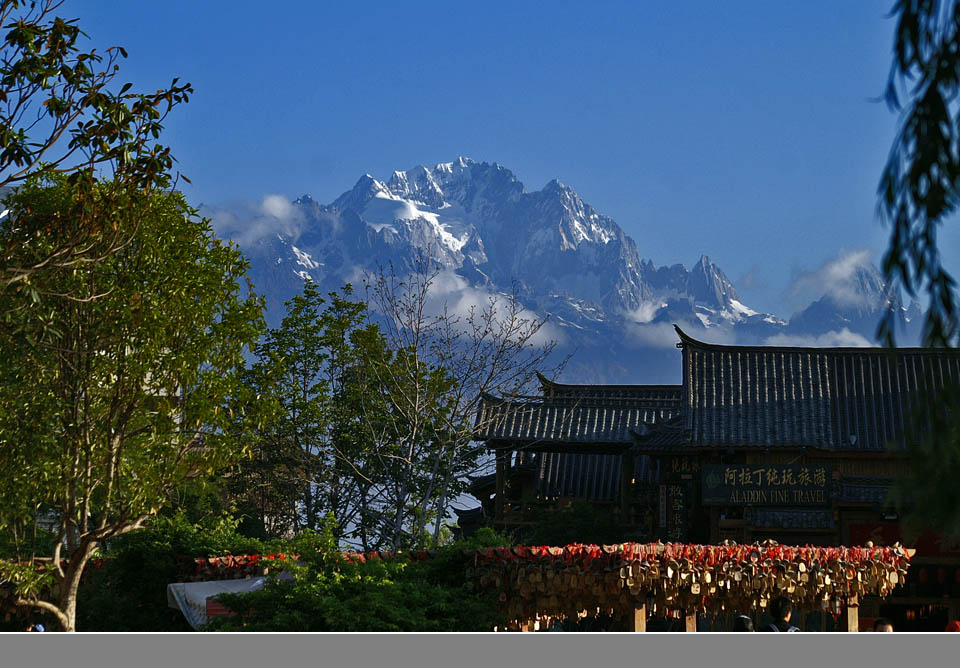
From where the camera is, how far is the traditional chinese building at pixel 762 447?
19703 millimetres

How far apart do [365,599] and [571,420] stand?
1701cm

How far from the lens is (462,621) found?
9641mm

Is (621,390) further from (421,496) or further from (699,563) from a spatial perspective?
(699,563)

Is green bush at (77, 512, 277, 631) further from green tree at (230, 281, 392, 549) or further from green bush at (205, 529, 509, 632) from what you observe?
green tree at (230, 281, 392, 549)

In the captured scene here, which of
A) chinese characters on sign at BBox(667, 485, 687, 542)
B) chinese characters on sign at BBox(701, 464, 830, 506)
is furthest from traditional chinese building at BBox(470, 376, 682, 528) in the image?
chinese characters on sign at BBox(701, 464, 830, 506)

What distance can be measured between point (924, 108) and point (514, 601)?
26.3 feet

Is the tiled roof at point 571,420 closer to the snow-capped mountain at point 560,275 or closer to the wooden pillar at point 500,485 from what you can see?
the wooden pillar at point 500,485

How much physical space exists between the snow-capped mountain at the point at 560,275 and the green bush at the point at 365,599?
159 meters

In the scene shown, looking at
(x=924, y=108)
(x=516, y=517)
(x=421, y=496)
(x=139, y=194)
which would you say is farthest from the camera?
(x=516, y=517)

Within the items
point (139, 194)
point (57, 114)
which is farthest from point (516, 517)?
point (57, 114)

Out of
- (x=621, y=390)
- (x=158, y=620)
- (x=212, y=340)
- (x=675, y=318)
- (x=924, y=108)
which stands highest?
(x=675, y=318)

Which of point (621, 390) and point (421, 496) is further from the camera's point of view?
point (621, 390)

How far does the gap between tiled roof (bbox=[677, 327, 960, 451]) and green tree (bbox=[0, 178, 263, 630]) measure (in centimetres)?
1367

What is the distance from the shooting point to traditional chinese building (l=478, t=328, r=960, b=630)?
19703 mm
